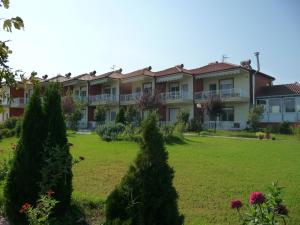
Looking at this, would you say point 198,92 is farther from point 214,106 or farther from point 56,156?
point 56,156

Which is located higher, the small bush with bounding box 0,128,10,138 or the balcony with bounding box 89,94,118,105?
the balcony with bounding box 89,94,118,105

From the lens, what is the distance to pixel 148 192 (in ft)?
12.3

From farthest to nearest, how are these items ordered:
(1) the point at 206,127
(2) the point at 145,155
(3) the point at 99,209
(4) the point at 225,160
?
(1) the point at 206,127, (4) the point at 225,160, (3) the point at 99,209, (2) the point at 145,155

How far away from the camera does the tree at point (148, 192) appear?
3.73 metres

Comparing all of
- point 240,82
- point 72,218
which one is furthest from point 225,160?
point 240,82

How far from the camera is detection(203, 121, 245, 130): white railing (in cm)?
3503

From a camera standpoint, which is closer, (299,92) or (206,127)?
(299,92)

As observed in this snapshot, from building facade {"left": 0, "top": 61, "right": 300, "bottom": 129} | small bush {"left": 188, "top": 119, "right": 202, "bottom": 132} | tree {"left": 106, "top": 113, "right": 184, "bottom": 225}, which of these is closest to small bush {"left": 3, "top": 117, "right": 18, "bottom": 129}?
building facade {"left": 0, "top": 61, "right": 300, "bottom": 129}

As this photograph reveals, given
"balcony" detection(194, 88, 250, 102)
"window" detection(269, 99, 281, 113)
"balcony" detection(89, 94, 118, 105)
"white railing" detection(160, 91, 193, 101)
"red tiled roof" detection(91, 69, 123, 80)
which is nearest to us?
"window" detection(269, 99, 281, 113)

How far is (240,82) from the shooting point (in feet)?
121

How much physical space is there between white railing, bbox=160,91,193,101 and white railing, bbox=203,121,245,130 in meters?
4.47

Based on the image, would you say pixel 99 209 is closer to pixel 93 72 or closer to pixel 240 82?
pixel 240 82

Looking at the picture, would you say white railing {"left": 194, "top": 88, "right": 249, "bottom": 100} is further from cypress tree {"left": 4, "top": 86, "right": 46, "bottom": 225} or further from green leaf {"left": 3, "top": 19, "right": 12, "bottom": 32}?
green leaf {"left": 3, "top": 19, "right": 12, "bottom": 32}

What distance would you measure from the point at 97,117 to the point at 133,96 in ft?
19.4
